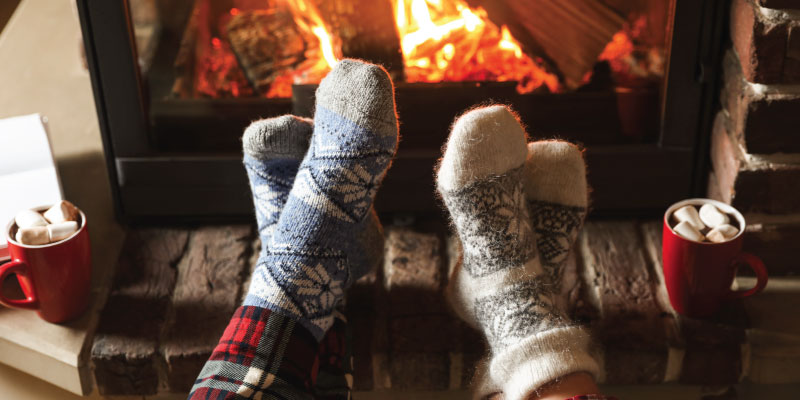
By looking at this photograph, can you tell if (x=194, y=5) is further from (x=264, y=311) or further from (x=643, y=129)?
(x=643, y=129)

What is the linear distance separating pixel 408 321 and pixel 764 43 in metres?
0.59

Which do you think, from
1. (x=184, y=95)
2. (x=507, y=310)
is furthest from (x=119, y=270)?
(x=507, y=310)

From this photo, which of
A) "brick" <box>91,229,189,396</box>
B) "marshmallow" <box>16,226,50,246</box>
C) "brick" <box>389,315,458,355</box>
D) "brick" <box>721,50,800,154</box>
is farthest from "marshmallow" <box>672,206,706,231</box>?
"marshmallow" <box>16,226,50,246</box>

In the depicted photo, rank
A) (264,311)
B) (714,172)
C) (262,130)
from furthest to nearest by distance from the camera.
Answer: (714,172) → (262,130) → (264,311)

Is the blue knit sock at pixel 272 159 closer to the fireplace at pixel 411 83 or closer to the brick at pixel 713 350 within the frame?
the fireplace at pixel 411 83

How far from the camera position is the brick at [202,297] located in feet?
3.69

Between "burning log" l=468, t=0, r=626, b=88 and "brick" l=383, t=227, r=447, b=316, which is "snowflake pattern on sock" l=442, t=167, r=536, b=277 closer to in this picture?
"brick" l=383, t=227, r=447, b=316

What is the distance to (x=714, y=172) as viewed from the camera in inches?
48.8

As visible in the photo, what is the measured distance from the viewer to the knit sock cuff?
37.4 inches

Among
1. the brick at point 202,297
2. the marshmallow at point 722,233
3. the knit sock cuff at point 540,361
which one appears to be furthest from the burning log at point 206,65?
the marshmallow at point 722,233

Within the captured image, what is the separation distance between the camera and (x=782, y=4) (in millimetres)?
1026

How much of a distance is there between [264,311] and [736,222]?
0.63 metres

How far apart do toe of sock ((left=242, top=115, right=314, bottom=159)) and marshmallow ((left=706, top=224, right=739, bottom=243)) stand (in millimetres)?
561

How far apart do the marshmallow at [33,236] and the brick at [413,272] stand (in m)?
0.47
